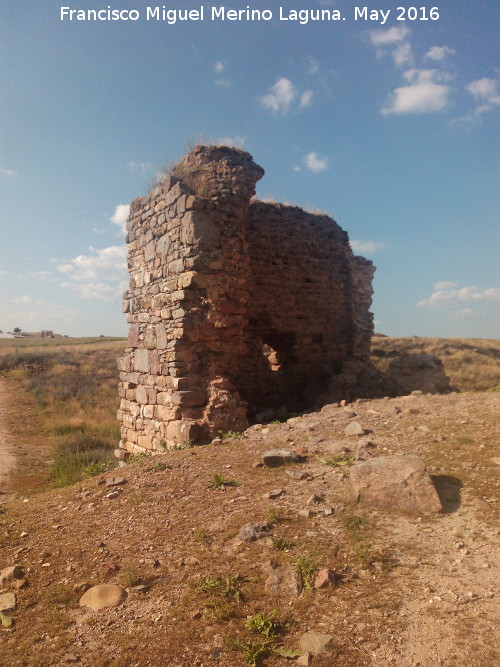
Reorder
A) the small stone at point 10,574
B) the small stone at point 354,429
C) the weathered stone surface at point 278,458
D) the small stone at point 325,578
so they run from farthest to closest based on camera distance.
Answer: the small stone at point 354,429, the weathered stone surface at point 278,458, the small stone at point 10,574, the small stone at point 325,578

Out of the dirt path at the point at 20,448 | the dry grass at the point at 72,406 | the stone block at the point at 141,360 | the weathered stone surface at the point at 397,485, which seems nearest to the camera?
the weathered stone surface at the point at 397,485

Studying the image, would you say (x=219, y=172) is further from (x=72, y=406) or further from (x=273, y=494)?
(x=72, y=406)

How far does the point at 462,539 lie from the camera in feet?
10.2

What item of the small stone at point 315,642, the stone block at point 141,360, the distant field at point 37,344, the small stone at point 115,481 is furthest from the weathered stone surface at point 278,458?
the distant field at point 37,344

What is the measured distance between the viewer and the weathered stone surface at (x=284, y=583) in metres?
2.80

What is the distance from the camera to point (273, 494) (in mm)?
4051

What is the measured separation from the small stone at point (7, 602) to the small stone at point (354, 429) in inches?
146

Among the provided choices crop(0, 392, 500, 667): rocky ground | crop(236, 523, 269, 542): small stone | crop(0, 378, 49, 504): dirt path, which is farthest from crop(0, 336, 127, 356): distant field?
crop(236, 523, 269, 542): small stone

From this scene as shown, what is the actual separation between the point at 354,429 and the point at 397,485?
1794mm

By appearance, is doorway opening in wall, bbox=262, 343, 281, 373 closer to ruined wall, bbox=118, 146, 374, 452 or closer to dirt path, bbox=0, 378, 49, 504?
ruined wall, bbox=118, 146, 374, 452

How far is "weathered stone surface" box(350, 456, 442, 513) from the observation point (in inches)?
139

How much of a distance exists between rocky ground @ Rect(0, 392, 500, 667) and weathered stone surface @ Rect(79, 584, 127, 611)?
3 cm

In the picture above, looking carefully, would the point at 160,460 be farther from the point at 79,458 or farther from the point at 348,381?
the point at 348,381

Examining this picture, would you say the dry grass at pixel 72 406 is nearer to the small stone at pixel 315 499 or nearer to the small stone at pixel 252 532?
the small stone at pixel 252 532
